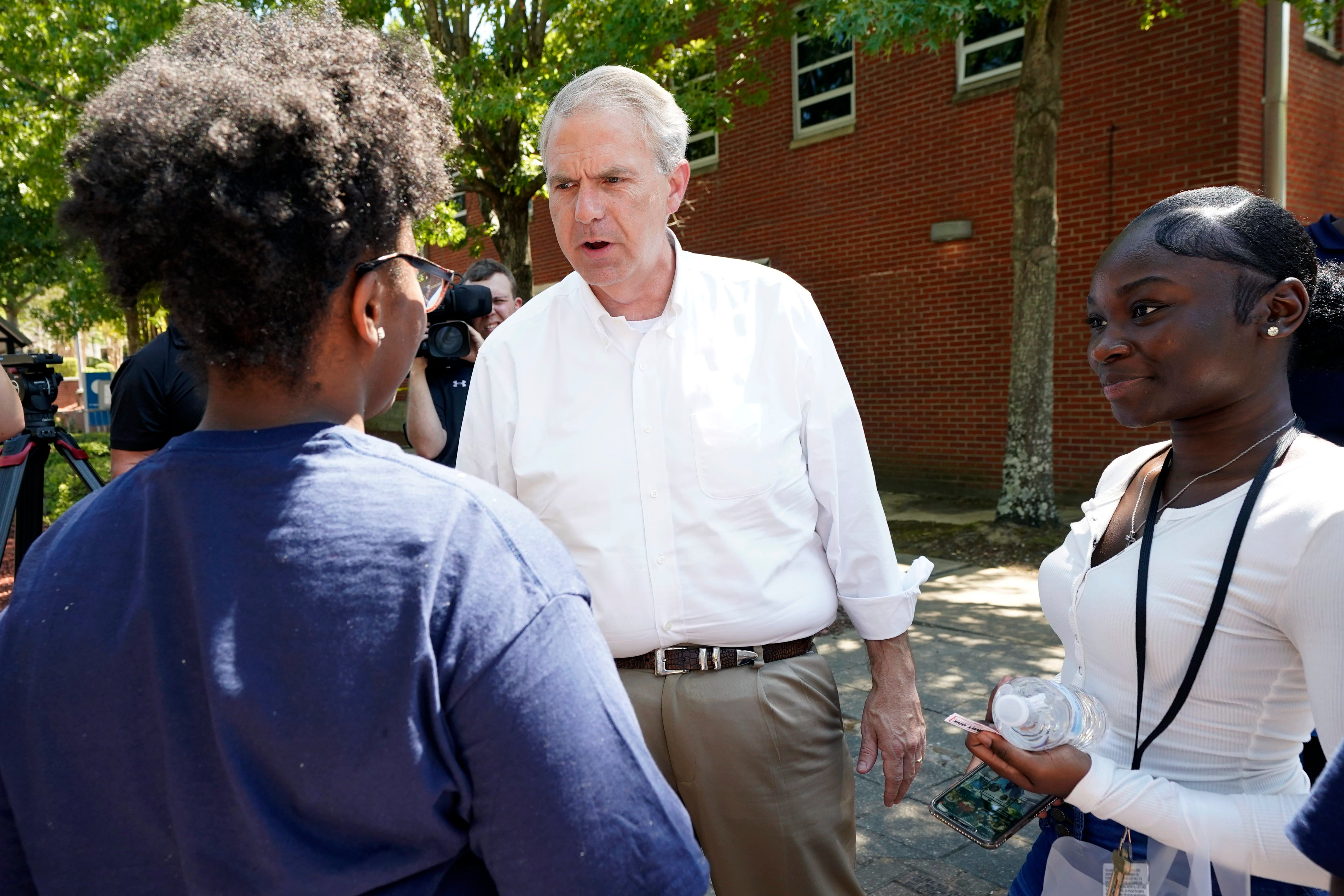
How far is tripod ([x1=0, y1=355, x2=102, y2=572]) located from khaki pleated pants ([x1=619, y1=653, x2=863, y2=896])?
9.66 ft

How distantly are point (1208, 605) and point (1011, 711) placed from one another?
33 centimetres

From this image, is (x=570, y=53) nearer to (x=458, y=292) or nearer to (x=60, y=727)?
(x=458, y=292)

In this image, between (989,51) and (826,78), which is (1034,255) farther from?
(826,78)

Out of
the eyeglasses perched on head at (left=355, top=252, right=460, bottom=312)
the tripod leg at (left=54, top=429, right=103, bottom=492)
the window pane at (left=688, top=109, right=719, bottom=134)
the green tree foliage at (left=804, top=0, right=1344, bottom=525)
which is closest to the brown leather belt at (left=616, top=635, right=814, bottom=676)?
the eyeglasses perched on head at (left=355, top=252, right=460, bottom=312)

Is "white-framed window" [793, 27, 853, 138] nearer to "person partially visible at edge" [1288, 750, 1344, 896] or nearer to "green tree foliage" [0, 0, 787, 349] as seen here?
"green tree foliage" [0, 0, 787, 349]

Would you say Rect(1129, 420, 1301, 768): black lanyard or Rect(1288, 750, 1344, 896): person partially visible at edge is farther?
Rect(1129, 420, 1301, 768): black lanyard

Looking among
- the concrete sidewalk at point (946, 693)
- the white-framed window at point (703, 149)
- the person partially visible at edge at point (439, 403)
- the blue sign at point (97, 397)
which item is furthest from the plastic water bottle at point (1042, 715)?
the blue sign at point (97, 397)

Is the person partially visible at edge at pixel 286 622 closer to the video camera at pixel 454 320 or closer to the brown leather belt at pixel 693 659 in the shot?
the brown leather belt at pixel 693 659

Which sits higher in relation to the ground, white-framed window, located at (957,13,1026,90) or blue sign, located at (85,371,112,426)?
white-framed window, located at (957,13,1026,90)

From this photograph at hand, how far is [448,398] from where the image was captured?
3.41 meters

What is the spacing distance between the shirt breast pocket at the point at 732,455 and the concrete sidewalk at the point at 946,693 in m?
1.39

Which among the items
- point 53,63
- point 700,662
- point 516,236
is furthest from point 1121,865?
point 53,63

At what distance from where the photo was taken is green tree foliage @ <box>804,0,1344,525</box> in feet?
24.4

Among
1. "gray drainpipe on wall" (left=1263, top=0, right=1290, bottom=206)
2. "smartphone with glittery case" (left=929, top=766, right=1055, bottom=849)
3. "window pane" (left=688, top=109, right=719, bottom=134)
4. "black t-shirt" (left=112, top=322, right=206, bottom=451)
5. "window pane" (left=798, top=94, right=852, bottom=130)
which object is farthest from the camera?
"window pane" (left=798, top=94, right=852, bottom=130)
